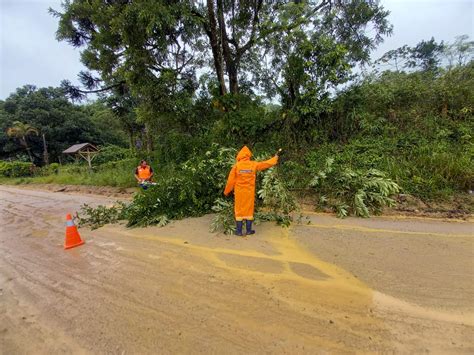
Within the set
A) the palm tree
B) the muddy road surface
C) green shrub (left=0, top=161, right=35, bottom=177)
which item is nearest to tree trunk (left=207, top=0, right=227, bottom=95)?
the muddy road surface

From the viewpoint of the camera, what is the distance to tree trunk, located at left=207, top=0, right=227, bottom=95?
363 inches

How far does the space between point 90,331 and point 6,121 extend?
36352mm

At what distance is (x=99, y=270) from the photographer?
12.6 ft

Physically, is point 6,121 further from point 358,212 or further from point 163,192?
point 358,212

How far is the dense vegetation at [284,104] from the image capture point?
6418mm

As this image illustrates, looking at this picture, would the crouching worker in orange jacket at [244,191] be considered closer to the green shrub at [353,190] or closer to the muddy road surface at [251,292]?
the muddy road surface at [251,292]

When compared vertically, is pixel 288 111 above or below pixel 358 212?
above

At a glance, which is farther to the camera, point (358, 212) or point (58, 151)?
point (58, 151)

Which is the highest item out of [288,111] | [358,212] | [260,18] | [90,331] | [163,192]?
[260,18]

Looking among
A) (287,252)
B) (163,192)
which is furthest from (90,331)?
(163,192)

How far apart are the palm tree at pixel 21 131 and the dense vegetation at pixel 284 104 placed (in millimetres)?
20540

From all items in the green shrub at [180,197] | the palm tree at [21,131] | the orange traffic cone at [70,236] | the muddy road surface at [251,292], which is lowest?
the muddy road surface at [251,292]

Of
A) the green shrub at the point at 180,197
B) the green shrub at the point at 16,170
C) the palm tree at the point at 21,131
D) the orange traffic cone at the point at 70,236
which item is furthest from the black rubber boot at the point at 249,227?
the palm tree at the point at 21,131

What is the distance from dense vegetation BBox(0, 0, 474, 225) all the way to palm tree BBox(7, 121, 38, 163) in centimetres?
2054
